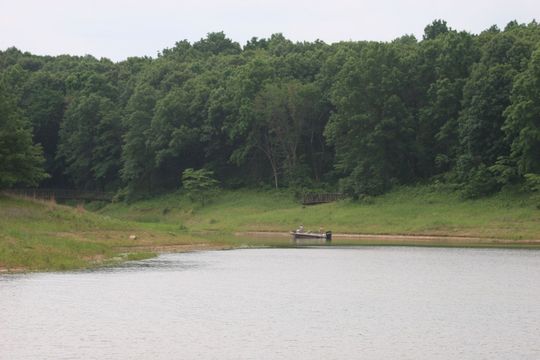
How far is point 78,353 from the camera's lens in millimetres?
30344

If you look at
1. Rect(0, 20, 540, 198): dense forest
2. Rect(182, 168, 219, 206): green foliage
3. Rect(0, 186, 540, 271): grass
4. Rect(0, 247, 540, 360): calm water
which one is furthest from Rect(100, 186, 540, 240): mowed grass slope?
Rect(0, 247, 540, 360): calm water

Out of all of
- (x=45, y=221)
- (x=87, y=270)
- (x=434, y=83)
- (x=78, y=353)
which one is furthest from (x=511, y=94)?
(x=78, y=353)

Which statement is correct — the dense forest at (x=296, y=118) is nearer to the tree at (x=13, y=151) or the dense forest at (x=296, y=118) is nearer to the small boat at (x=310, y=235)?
the tree at (x=13, y=151)

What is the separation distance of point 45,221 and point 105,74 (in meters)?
99.4

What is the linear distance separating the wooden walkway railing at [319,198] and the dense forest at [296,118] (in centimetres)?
393

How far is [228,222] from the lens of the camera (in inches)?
4505

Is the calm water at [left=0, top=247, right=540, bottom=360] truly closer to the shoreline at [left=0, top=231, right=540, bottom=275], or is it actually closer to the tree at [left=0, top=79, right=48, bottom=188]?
the shoreline at [left=0, top=231, right=540, bottom=275]

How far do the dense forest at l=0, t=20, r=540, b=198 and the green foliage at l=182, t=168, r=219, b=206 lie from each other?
19.7 feet

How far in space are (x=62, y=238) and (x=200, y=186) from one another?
2562 inches

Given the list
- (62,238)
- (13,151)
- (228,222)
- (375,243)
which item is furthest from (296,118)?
(62,238)

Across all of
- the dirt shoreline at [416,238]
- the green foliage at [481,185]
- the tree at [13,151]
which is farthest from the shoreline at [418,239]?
the tree at [13,151]

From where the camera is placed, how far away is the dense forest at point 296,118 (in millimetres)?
99625

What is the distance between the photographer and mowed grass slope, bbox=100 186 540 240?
299 ft

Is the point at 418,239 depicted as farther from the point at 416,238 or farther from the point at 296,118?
the point at 296,118
